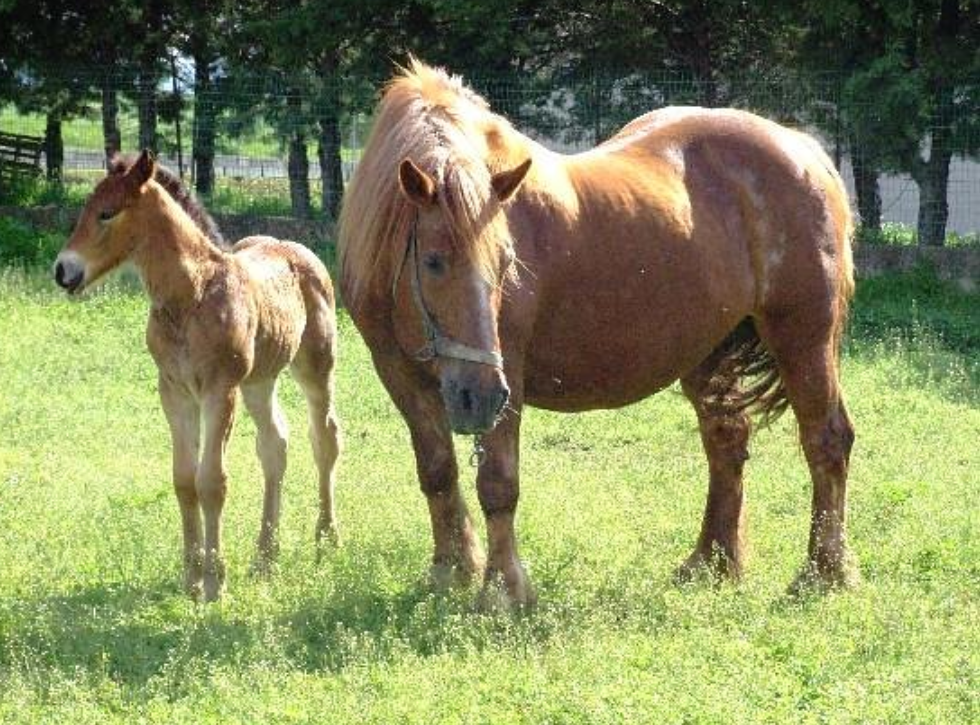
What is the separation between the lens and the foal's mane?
7184 millimetres

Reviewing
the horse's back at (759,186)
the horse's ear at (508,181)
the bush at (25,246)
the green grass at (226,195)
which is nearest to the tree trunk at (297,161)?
the green grass at (226,195)

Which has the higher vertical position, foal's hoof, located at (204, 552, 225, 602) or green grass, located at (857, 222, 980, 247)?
green grass, located at (857, 222, 980, 247)

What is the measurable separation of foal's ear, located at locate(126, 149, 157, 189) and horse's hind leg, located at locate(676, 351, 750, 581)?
2.59 m

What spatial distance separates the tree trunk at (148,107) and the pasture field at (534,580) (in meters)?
8.41

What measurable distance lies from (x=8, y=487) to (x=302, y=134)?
416 inches

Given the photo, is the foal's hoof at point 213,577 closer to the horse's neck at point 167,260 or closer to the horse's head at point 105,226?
the horse's neck at point 167,260

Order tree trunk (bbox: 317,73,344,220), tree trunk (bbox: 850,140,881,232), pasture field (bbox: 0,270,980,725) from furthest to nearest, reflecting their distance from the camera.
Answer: tree trunk (bbox: 317,73,344,220)
tree trunk (bbox: 850,140,881,232)
pasture field (bbox: 0,270,980,725)

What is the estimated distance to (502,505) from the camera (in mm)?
6527

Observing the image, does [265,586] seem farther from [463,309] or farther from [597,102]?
[597,102]

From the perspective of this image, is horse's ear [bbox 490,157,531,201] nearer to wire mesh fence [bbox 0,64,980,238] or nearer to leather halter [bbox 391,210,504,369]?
leather halter [bbox 391,210,504,369]

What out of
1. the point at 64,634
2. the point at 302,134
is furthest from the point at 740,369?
the point at 302,134

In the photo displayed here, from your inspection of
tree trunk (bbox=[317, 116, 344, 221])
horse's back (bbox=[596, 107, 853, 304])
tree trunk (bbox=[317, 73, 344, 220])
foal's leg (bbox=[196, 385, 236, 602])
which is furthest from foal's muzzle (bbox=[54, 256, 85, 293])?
tree trunk (bbox=[317, 116, 344, 221])

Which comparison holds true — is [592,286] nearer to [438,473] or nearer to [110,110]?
[438,473]

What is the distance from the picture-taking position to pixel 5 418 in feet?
36.3
